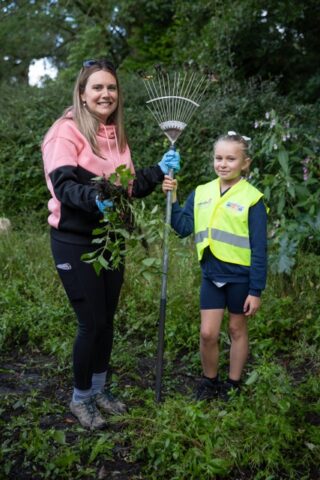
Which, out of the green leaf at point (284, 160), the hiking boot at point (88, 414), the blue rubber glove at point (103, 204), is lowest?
the hiking boot at point (88, 414)

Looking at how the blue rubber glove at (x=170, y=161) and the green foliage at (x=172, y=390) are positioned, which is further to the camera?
the blue rubber glove at (x=170, y=161)

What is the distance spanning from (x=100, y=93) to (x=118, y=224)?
26.3 inches

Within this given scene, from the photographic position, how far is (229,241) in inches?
124

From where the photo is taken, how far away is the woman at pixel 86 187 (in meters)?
2.81

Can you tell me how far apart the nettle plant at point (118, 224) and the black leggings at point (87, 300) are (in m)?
0.08

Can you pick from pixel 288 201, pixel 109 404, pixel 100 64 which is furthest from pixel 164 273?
pixel 288 201

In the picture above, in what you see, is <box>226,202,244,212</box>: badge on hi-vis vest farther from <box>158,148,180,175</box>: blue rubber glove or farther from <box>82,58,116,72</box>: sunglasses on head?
<box>82,58,116,72</box>: sunglasses on head

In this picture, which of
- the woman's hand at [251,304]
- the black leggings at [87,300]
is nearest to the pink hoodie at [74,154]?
the black leggings at [87,300]

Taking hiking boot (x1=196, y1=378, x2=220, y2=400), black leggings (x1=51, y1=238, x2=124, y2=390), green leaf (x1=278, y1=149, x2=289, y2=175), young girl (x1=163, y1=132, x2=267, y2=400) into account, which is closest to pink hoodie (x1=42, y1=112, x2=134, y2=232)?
black leggings (x1=51, y1=238, x2=124, y2=390)

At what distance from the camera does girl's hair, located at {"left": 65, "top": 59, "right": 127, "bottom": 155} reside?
9.59 ft

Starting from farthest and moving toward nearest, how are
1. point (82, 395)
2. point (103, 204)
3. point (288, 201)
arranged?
point (288, 201) → point (82, 395) → point (103, 204)

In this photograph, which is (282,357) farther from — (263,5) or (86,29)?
(86,29)

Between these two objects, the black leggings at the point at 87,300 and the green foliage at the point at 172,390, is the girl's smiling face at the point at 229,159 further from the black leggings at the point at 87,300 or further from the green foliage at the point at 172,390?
the black leggings at the point at 87,300

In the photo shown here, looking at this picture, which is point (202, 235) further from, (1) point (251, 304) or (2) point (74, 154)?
(2) point (74, 154)
